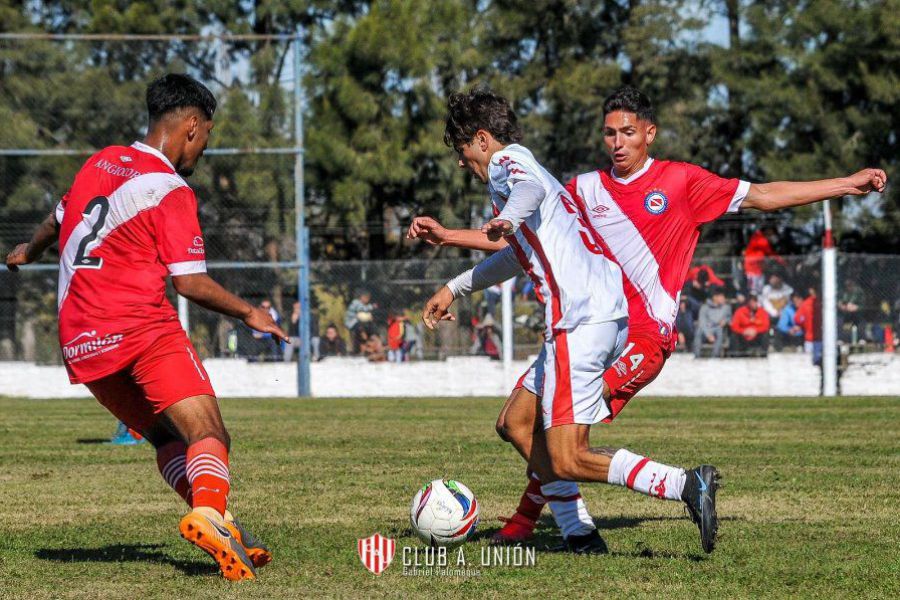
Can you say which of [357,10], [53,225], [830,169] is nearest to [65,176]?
[357,10]

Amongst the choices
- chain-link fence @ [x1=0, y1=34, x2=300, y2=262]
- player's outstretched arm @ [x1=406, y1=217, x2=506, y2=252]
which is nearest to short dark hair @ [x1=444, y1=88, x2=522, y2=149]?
player's outstretched arm @ [x1=406, y1=217, x2=506, y2=252]

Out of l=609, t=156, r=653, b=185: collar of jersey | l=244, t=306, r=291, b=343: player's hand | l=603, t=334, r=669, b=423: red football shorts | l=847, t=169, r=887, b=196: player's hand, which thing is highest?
l=609, t=156, r=653, b=185: collar of jersey

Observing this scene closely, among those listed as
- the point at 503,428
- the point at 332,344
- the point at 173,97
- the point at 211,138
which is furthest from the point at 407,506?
the point at 211,138

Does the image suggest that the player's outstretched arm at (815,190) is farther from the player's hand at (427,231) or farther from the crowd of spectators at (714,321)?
the crowd of spectators at (714,321)

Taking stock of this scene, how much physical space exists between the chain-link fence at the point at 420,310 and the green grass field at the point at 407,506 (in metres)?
6.33

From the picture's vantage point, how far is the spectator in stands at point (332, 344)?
72.7ft

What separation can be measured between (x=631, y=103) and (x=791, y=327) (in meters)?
15.2

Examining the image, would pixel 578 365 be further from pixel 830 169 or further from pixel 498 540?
pixel 830 169

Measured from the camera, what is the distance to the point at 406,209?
109ft

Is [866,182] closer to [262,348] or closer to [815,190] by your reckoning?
[815,190]

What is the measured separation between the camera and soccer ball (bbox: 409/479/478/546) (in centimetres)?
586

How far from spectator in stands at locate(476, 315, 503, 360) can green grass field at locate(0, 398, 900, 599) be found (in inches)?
282

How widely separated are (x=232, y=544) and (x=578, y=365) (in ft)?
5.17

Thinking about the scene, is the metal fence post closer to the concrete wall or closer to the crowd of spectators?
the crowd of spectators
